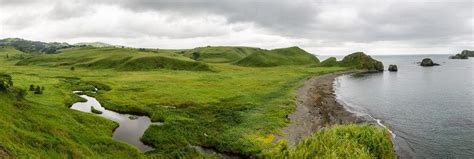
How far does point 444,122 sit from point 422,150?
23.2m

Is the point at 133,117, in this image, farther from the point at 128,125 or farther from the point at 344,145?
the point at 344,145

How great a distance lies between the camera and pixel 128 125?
199ft

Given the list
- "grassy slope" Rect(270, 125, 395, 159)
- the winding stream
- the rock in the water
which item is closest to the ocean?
"grassy slope" Rect(270, 125, 395, 159)

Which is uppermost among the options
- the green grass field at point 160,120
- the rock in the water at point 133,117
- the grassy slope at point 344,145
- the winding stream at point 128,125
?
the grassy slope at point 344,145

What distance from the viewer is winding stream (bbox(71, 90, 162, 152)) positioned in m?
51.3

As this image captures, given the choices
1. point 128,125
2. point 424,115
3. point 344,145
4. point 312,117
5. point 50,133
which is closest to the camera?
point 344,145

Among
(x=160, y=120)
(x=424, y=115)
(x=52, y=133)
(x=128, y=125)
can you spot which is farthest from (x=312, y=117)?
(x=52, y=133)

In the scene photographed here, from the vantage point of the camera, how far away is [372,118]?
77.7 meters

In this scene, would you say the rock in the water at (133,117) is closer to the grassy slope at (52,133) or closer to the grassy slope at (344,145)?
the grassy slope at (52,133)

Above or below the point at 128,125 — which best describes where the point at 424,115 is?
above

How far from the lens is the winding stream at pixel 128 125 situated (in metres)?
51.3

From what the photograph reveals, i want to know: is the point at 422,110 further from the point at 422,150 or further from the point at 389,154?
the point at 389,154

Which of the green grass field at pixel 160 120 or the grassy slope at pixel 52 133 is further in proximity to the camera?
the green grass field at pixel 160 120

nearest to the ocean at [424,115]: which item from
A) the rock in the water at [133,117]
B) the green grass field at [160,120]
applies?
the green grass field at [160,120]
